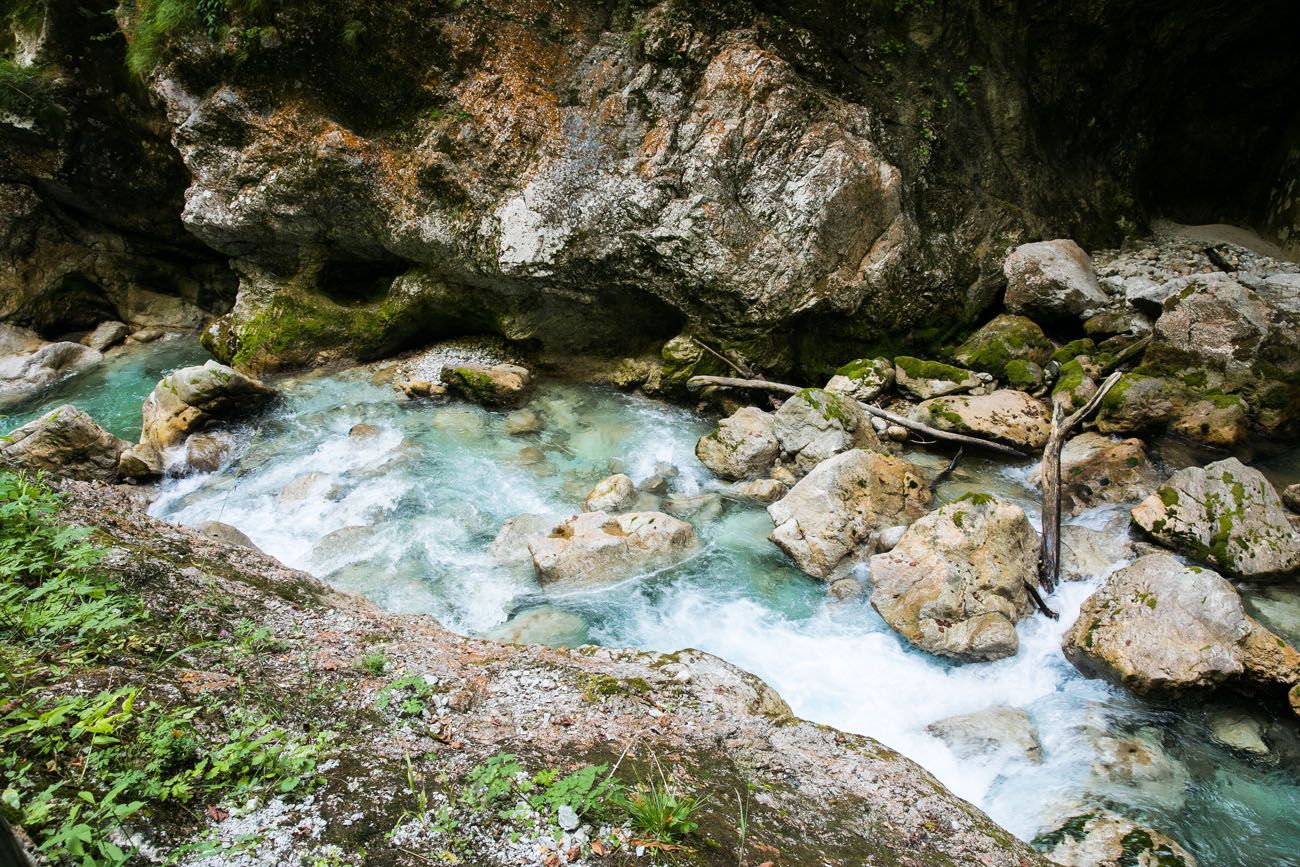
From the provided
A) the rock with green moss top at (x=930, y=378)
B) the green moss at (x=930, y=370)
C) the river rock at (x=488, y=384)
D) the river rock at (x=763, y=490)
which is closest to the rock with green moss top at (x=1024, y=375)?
the rock with green moss top at (x=930, y=378)

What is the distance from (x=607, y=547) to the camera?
25.2 ft

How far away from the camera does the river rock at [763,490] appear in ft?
30.0

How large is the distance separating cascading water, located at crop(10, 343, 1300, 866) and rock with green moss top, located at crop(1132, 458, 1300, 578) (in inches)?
17.6

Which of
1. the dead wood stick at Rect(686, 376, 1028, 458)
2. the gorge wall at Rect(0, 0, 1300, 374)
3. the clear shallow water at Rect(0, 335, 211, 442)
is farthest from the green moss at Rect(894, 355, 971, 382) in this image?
the clear shallow water at Rect(0, 335, 211, 442)

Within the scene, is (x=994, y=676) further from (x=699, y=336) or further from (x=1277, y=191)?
(x=1277, y=191)

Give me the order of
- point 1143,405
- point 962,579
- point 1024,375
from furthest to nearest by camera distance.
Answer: point 1024,375 → point 1143,405 → point 962,579

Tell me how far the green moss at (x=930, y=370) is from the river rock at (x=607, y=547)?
5.33m

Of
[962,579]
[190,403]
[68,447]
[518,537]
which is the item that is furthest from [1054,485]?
[68,447]

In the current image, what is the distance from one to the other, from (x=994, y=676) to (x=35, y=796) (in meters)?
6.78

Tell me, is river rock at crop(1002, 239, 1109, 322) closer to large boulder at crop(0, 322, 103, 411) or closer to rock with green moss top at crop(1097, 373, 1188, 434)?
rock with green moss top at crop(1097, 373, 1188, 434)

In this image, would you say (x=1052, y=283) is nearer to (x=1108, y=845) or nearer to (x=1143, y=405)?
(x=1143, y=405)

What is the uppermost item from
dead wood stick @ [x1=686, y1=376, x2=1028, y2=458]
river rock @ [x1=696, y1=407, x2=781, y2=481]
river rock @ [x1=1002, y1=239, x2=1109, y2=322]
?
river rock @ [x1=1002, y1=239, x2=1109, y2=322]

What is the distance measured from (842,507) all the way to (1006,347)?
201 inches

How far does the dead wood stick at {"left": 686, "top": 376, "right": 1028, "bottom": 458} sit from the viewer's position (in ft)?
31.5
